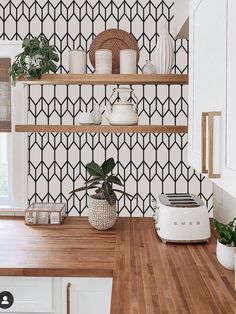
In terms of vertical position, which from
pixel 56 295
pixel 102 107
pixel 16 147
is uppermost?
pixel 102 107

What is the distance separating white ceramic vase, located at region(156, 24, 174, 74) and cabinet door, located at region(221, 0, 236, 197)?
116cm

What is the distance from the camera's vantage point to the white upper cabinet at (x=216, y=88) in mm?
1257

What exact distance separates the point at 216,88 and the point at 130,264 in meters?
0.87

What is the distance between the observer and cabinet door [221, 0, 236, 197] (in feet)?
4.01

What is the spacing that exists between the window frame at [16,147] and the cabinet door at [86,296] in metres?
1.04

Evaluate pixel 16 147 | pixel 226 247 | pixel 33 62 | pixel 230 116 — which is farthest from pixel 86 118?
pixel 230 116

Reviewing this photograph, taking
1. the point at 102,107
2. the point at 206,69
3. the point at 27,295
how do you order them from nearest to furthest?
the point at 206,69, the point at 27,295, the point at 102,107

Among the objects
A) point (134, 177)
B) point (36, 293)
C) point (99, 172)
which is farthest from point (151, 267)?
point (134, 177)

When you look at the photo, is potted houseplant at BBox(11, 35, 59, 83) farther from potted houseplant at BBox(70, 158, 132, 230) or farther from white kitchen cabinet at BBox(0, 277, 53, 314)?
white kitchen cabinet at BBox(0, 277, 53, 314)

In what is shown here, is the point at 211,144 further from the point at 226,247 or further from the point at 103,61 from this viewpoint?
the point at 103,61

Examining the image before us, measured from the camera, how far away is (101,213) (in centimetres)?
246

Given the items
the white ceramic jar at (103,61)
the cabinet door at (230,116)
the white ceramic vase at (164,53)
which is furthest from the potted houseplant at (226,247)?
the white ceramic jar at (103,61)

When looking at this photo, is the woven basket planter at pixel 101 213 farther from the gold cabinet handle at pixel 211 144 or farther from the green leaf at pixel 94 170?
the gold cabinet handle at pixel 211 144

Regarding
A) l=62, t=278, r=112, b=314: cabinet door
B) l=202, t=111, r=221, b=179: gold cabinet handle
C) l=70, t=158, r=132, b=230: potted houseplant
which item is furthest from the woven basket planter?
l=202, t=111, r=221, b=179: gold cabinet handle
